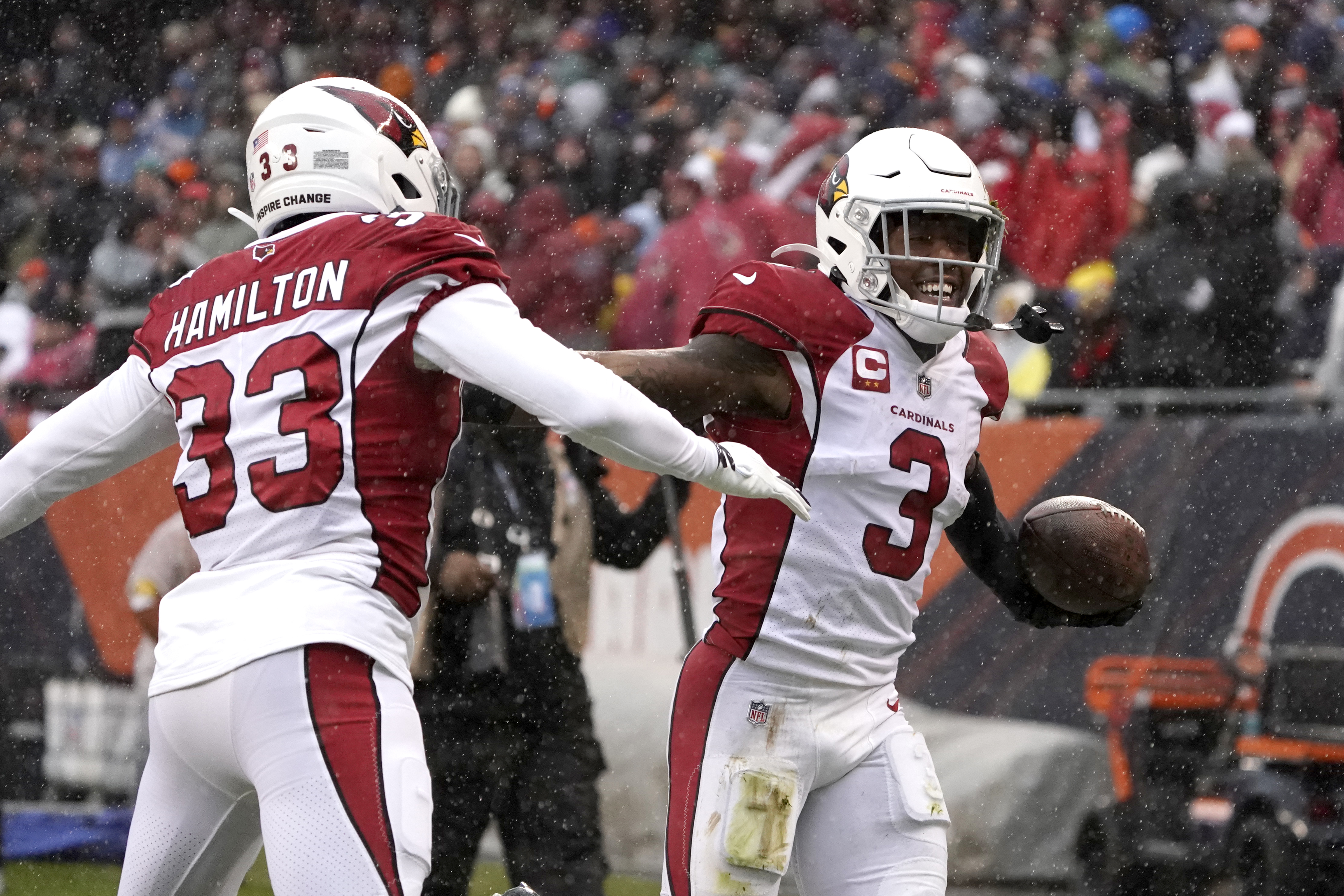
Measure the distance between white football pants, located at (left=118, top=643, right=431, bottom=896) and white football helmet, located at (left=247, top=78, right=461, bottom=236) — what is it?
0.77 meters

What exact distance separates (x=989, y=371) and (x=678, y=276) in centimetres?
474

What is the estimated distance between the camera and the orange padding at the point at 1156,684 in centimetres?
590

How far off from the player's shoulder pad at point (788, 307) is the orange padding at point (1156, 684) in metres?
2.96

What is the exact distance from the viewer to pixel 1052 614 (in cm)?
388

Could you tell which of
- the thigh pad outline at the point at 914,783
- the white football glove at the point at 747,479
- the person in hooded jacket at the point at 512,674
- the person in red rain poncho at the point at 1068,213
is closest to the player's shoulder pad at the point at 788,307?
the white football glove at the point at 747,479

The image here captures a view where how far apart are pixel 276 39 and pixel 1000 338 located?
7.31 meters

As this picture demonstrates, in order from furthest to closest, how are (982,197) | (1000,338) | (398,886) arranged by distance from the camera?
(1000,338)
(982,197)
(398,886)

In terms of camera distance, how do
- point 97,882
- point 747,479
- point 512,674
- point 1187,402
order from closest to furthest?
point 747,479 → point 512,674 → point 1187,402 → point 97,882

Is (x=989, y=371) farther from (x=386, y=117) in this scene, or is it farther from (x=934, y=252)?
(x=386, y=117)

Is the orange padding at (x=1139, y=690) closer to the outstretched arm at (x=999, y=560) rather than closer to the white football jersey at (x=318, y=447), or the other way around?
the outstretched arm at (x=999, y=560)

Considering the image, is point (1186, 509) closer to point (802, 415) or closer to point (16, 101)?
point (802, 415)

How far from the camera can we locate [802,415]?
134 inches

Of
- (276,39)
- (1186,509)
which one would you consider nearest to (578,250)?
(1186,509)

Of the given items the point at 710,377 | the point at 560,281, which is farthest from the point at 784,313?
the point at 560,281
